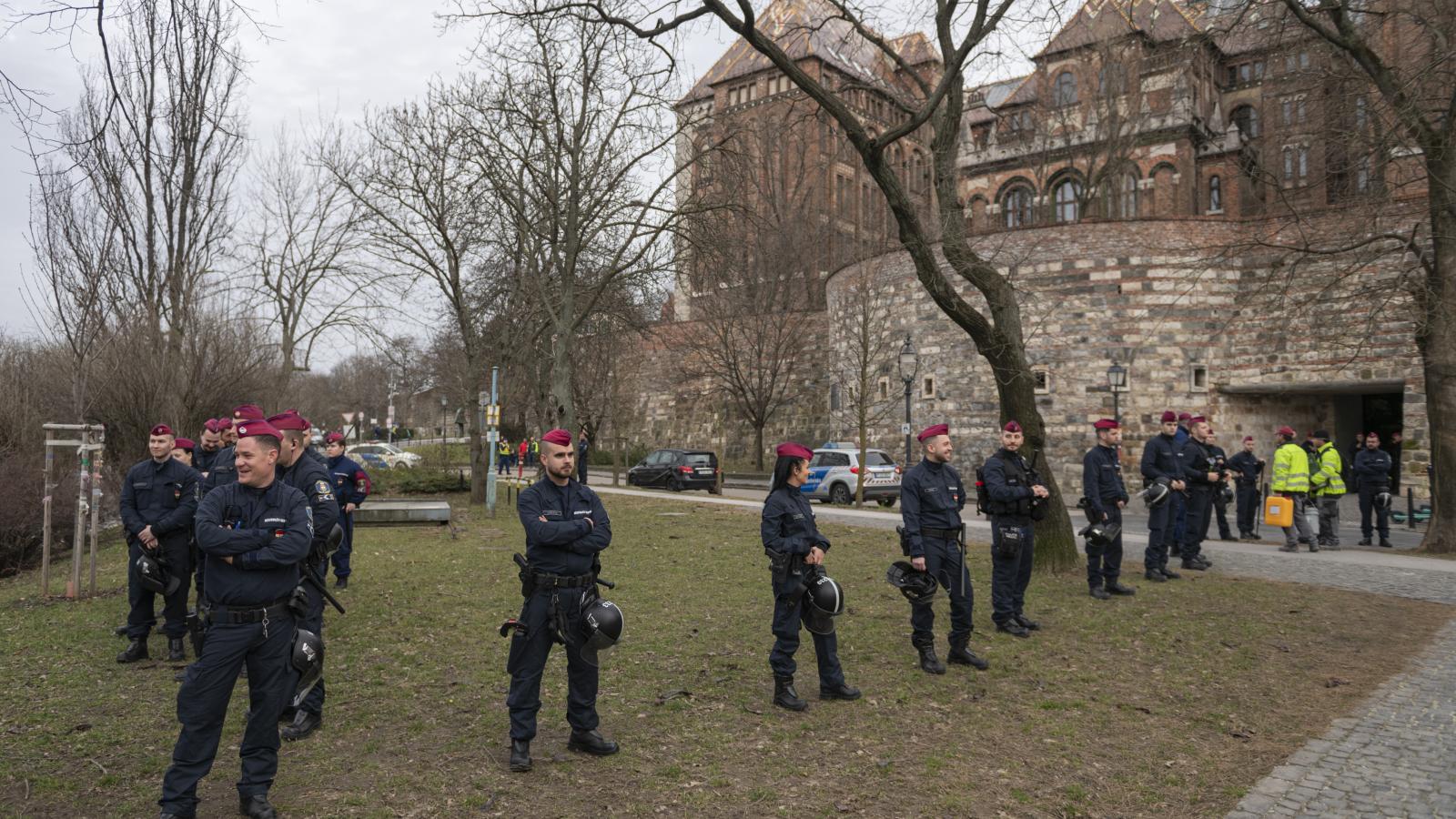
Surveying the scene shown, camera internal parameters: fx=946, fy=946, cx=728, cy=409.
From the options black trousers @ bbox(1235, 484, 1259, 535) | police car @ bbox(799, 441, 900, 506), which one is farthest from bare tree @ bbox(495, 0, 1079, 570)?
police car @ bbox(799, 441, 900, 506)

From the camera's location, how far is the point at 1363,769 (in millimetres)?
5070

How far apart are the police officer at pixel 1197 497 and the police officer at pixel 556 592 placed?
947 centimetres

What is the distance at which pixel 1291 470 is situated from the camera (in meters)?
14.5

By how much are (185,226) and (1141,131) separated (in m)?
33.8

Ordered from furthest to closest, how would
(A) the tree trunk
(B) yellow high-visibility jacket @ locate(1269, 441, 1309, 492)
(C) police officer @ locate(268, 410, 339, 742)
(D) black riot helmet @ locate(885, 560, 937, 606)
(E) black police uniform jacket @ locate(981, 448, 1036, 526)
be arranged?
(B) yellow high-visibility jacket @ locate(1269, 441, 1309, 492) < (A) the tree trunk < (E) black police uniform jacket @ locate(981, 448, 1036, 526) < (D) black riot helmet @ locate(885, 560, 937, 606) < (C) police officer @ locate(268, 410, 339, 742)

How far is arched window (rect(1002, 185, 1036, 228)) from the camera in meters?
48.1

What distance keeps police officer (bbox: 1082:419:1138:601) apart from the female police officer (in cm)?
450

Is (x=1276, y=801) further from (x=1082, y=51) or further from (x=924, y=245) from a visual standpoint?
(x=1082, y=51)

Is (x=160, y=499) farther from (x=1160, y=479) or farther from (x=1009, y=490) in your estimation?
(x=1160, y=479)

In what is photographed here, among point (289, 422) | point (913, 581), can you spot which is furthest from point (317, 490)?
point (913, 581)

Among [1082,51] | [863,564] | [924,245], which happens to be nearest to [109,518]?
[863,564]

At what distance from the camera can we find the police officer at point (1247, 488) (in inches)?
605

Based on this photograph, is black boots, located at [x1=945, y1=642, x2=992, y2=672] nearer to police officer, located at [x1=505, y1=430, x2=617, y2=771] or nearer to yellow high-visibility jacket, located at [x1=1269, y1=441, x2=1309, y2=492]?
police officer, located at [x1=505, y1=430, x2=617, y2=771]

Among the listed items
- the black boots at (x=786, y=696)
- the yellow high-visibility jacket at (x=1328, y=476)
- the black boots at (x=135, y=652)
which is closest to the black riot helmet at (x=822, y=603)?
the black boots at (x=786, y=696)
